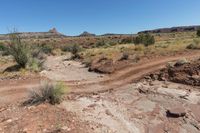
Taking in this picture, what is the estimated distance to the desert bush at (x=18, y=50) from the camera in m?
16.8

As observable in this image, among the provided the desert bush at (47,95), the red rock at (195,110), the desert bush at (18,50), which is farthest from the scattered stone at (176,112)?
the desert bush at (18,50)

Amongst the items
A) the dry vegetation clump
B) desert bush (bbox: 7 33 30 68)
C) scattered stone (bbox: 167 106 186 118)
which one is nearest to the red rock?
scattered stone (bbox: 167 106 186 118)

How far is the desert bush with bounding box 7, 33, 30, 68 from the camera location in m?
16.8

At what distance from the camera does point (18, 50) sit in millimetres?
17141

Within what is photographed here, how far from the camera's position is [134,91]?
1044cm

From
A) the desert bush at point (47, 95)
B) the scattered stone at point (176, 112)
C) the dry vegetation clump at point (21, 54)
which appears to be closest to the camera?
the scattered stone at point (176, 112)

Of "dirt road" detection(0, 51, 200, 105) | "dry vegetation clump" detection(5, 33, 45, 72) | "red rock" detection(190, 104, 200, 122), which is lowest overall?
"red rock" detection(190, 104, 200, 122)

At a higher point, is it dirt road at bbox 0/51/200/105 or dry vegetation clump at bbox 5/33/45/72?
dry vegetation clump at bbox 5/33/45/72

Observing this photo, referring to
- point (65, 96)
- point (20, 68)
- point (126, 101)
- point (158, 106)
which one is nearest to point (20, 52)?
point (20, 68)

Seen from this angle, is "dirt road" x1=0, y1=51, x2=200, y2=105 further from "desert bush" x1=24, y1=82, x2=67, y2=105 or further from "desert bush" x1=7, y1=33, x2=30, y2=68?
"desert bush" x1=7, y1=33, x2=30, y2=68

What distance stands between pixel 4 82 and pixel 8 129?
6314 millimetres

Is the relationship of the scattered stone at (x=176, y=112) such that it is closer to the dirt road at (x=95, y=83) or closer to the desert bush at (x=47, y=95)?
the dirt road at (x=95, y=83)

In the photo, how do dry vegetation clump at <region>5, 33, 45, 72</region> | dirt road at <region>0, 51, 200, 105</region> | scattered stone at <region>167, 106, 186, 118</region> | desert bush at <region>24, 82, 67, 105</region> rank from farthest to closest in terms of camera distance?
dry vegetation clump at <region>5, 33, 45, 72</region> < dirt road at <region>0, 51, 200, 105</region> < desert bush at <region>24, 82, 67, 105</region> < scattered stone at <region>167, 106, 186, 118</region>

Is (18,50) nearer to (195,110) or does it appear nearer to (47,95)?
(47,95)
